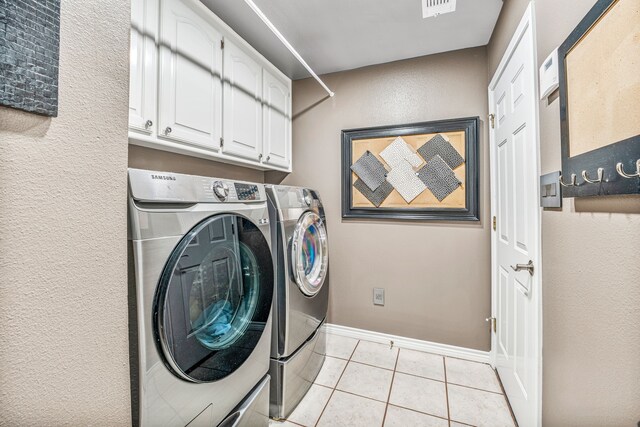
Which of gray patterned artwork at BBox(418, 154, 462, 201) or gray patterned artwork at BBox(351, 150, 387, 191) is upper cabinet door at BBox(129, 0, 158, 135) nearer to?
gray patterned artwork at BBox(351, 150, 387, 191)

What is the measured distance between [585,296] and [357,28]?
75.9 inches

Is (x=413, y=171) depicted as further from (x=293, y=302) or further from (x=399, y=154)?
(x=293, y=302)

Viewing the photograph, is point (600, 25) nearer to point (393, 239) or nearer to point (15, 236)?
point (15, 236)

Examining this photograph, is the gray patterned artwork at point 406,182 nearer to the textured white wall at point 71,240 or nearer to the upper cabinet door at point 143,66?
the upper cabinet door at point 143,66

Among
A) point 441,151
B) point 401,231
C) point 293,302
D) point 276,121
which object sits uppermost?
point 276,121

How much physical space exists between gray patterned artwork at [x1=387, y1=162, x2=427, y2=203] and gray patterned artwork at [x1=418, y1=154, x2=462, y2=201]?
0.18 feet

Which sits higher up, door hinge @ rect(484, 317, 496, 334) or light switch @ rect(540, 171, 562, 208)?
light switch @ rect(540, 171, 562, 208)

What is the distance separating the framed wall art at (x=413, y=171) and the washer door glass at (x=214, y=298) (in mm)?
1254

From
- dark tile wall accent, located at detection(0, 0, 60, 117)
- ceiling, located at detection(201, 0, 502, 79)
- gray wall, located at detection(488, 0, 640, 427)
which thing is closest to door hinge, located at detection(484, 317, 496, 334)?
gray wall, located at detection(488, 0, 640, 427)

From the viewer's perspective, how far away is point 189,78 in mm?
1473

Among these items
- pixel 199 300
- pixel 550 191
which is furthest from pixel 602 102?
pixel 199 300

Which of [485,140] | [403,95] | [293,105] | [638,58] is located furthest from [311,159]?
[638,58]

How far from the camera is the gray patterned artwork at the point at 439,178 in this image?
2.09 m

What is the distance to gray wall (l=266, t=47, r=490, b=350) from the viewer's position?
2.06 meters
